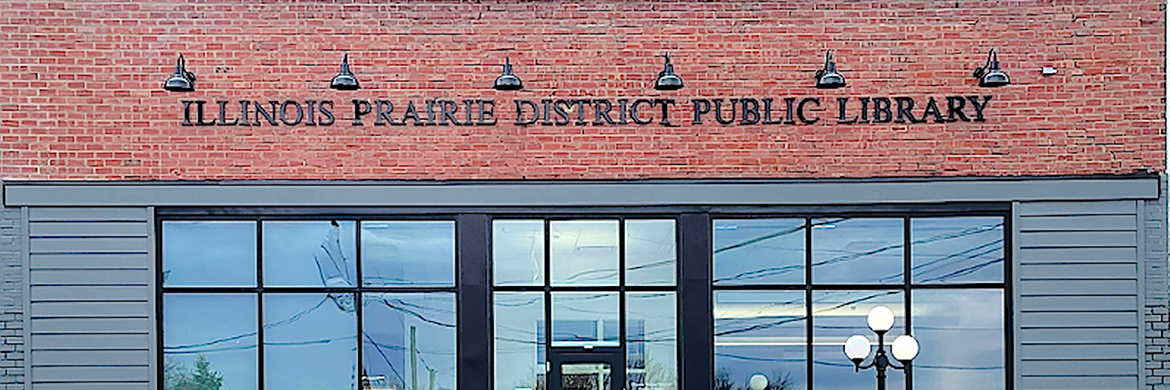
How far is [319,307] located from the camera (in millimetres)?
10711

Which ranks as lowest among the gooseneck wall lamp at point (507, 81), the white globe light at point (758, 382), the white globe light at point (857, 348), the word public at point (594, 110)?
the white globe light at point (758, 382)

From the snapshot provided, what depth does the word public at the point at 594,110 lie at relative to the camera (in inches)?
413

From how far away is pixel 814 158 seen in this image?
10523 mm

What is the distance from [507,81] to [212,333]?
459cm

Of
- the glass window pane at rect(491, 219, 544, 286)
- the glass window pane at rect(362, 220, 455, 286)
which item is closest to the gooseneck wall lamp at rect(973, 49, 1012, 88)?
the glass window pane at rect(491, 219, 544, 286)

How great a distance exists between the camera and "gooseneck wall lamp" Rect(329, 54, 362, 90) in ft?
32.7

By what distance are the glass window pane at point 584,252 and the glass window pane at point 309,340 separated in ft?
8.16

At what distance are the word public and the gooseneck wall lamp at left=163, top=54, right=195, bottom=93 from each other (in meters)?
0.26

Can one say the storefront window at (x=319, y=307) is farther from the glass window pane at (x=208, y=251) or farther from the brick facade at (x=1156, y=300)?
the brick facade at (x=1156, y=300)

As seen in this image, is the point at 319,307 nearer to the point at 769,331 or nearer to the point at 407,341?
the point at 407,341

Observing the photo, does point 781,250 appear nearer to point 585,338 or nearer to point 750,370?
point 750,370

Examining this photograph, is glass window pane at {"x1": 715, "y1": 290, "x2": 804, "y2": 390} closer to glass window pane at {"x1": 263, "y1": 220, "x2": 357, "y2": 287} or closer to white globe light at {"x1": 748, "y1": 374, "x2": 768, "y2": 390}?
white globe light at {"x1": 748, "y1": 374, "x2": 768, "y2": 390}

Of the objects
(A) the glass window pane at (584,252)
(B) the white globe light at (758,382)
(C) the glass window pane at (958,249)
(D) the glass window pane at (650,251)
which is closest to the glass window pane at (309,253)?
(A) the glass window pane at (584,252)

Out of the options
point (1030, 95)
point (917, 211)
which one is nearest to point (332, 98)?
point (917, 211)
